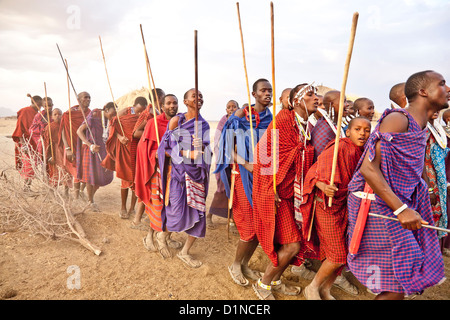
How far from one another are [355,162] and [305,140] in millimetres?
524

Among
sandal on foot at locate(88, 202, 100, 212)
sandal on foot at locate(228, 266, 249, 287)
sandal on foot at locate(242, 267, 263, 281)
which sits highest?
sandal on foot at locate(88, 202, 100, 212)

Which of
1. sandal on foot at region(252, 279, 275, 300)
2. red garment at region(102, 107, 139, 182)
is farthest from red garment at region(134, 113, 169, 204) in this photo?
sandal on foot at region(252, 279, 275, 300)

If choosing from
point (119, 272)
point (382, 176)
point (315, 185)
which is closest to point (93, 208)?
point (119, 272)

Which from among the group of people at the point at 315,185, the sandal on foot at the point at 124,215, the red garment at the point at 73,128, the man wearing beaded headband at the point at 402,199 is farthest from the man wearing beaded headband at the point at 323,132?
the red garment at the point at 73,128

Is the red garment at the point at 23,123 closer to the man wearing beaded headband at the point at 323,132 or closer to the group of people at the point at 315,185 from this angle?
the group of people at the point at 315,185

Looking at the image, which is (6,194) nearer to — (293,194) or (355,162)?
(293,194)

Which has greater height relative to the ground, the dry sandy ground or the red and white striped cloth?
the red and white striped cloth

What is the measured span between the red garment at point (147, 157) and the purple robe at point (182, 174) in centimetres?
46

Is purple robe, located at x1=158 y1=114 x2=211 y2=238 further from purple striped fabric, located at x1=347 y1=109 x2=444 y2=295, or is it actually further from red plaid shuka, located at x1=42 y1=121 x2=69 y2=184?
red plaid shuka, located at x1=42 y1=121 x2=69 y2=184

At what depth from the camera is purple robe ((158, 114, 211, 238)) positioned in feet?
12.2

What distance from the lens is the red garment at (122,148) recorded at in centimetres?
525

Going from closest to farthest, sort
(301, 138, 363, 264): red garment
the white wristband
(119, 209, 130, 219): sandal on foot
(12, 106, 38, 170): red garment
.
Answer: the white wristband < (301, 138, 363, 264): red garment < (119, 209, 130, 219): sandal on foot < (12, 106, 38, 170): red garment

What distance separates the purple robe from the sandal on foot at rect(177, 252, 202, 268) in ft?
0.95
